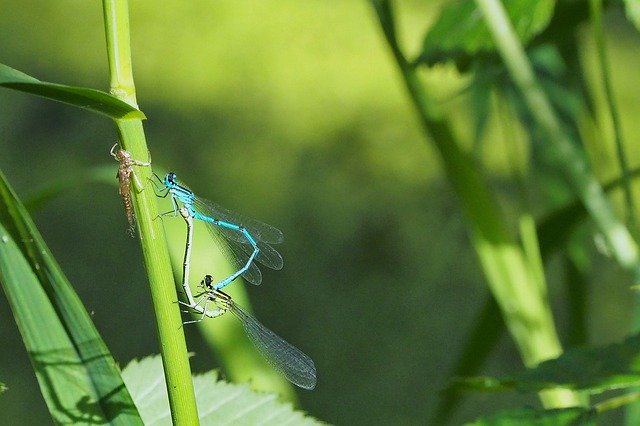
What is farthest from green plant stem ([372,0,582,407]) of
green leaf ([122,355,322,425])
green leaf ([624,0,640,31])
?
green leaf ([122,355,322,425])

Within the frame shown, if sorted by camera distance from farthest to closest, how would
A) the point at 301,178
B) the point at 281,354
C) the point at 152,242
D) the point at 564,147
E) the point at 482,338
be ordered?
the point at 301,178
the point at 482,338
the point at 564,147
the point at 281,354
the point at 152,242

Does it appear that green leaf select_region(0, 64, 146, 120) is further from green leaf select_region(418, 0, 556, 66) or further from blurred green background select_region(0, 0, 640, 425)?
blurred green background select_region(0, 0, 640, 425)

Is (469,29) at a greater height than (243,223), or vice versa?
(469,29)

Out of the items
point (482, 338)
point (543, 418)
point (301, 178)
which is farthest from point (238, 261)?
point (301, 178)

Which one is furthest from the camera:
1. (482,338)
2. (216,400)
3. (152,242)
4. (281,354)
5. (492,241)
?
(482,338)

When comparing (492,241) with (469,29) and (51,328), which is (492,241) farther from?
(51,328)

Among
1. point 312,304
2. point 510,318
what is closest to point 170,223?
point 510,318

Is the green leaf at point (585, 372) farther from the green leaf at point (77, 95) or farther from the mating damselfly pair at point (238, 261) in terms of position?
the green leaf at point (77, 95)
